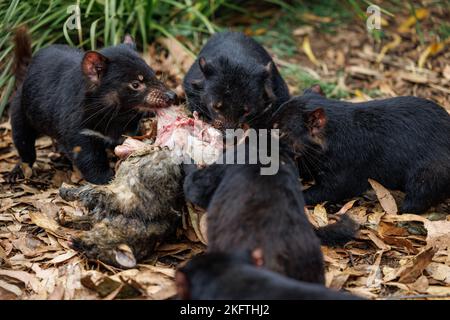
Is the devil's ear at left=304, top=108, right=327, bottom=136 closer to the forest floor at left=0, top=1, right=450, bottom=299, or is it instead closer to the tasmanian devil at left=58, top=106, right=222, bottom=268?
the forest floor at left=0, top=1, right=450, bottom=299

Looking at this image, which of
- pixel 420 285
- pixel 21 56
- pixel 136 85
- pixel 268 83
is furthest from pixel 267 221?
pixel 21 56

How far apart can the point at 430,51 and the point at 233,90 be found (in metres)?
3.80

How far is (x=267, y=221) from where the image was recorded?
11.4 ft

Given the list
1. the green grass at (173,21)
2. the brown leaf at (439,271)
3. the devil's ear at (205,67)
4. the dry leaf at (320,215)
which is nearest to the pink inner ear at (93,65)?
the devil's ear at (205,67)

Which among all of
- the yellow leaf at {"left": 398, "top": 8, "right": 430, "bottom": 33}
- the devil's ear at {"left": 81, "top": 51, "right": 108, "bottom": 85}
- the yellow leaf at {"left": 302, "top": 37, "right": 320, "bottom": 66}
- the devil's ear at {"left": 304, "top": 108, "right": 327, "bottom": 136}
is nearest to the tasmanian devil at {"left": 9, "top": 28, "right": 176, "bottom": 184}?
the devil's ear at {"left": 81, "top": 51, "right": 108, "bottom": 85}

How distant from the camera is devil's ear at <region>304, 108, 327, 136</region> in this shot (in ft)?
16.1

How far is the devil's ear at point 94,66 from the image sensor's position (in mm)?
5188

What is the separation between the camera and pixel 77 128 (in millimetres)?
5434

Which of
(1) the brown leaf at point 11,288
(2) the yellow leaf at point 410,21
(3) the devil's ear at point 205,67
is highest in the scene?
(2) the yellow leaf at point 410,21

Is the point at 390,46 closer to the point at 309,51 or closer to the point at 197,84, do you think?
the point at 309,51

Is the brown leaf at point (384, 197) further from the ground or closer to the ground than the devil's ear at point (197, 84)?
closer to the ground

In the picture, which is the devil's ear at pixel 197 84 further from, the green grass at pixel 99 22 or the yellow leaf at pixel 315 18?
the yellow leaf at pixel 315 18

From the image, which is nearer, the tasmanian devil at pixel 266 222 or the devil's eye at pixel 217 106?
the tasmanian devil at pixel 266 222

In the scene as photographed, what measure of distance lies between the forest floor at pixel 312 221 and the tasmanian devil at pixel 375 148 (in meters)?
0.16
